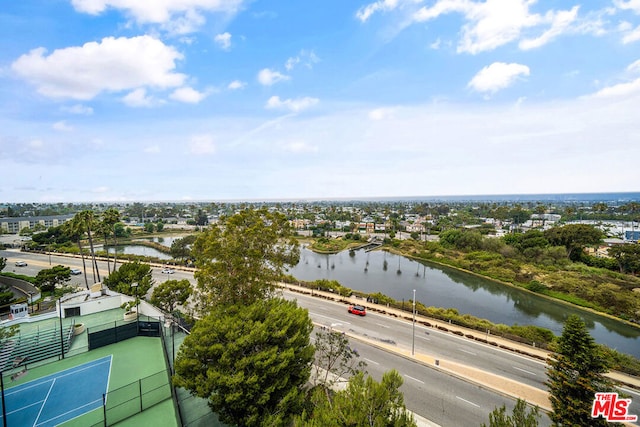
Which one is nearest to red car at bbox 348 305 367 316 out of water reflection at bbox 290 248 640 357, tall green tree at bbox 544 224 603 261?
water reflection at bbox 290 248 640 357

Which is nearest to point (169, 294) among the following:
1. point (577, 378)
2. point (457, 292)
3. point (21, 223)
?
point (577, 378)

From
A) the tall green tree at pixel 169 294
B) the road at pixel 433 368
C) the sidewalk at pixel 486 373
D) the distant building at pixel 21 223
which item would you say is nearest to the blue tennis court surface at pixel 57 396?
the tall green tree at pixel 169 294

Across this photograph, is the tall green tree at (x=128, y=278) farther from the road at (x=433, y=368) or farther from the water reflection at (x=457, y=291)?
the water reflection at (x=457, y=291)

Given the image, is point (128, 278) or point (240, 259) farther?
point (128, 278)

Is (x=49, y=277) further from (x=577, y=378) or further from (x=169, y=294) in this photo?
(x=577, y=378)
